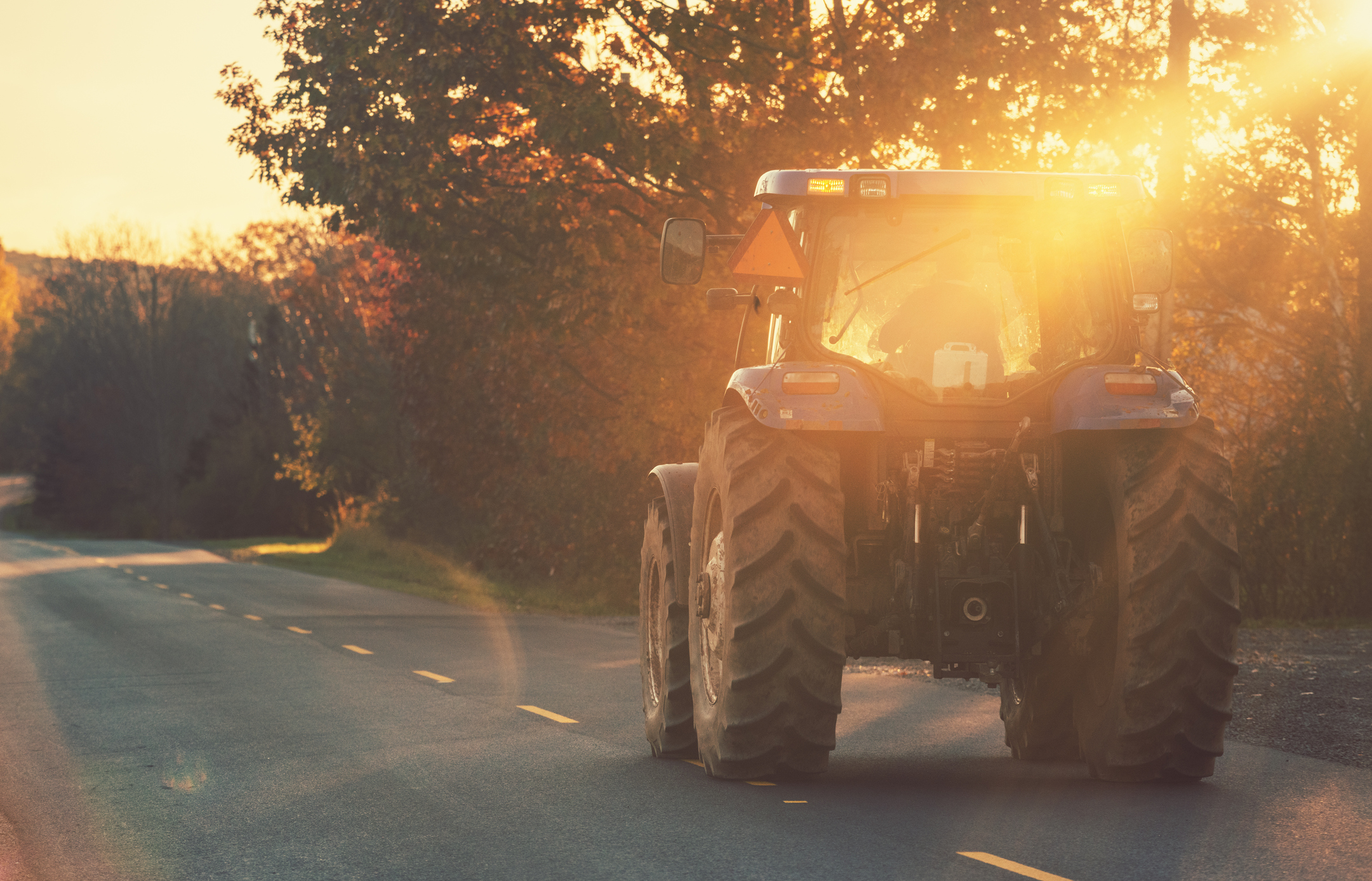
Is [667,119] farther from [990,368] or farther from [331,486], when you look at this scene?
[331,486]

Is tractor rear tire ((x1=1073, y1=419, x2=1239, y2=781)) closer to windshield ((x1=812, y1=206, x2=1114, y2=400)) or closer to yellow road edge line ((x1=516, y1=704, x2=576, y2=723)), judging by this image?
windshield ((x1=812, y1=206, x2=1114, y2=400))

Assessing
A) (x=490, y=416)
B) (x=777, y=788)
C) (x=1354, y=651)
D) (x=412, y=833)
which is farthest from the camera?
(x=490, y=416)

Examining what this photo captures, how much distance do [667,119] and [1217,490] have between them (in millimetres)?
14449

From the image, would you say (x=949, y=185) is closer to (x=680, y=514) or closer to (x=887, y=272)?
(x=887, y=272)

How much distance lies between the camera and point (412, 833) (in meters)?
7.13

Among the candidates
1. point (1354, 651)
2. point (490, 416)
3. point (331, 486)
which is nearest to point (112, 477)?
point (331, 486)

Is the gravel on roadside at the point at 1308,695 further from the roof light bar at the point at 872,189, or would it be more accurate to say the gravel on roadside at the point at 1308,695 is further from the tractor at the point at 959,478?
the roof light bar at the point at 872,189

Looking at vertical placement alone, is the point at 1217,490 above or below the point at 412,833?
above

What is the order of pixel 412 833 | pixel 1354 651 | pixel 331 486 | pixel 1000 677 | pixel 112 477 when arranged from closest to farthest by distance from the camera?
1. pixel 412 833
2. pixel 1000 677
3. pixel 1354 651
4. pixel 331 486
5. pixel 112 477

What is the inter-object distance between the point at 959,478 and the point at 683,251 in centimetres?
182

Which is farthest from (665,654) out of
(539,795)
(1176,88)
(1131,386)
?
(1176,88)

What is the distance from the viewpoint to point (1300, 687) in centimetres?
1196

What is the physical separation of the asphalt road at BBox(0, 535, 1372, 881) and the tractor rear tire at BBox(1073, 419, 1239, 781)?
28cm

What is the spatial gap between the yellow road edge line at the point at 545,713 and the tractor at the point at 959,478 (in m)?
2.88
